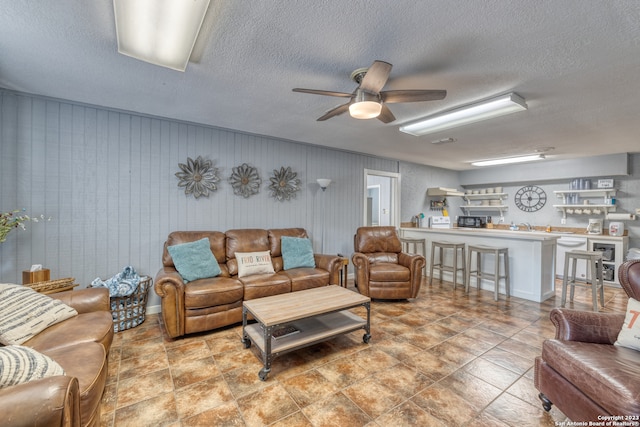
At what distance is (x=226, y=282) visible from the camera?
9.60ft

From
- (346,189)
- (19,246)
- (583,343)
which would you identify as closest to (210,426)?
(583,343)

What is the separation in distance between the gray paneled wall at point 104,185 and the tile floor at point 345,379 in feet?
3.55

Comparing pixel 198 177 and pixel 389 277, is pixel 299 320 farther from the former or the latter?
pixel 198 177

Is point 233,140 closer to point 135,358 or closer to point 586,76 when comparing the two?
point 135,358

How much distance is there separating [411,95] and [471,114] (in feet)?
4.03

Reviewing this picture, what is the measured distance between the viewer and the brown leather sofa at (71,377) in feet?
2.89

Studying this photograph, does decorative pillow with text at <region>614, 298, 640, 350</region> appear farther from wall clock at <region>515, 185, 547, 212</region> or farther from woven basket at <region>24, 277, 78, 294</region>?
wall clock at <region>515, 185, 547, 212</region>

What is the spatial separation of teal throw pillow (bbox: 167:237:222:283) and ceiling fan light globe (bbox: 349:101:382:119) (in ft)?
7.69

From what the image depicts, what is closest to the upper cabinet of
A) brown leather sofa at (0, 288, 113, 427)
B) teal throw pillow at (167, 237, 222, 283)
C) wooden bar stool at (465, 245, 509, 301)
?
wooden bar stool at (465, 245, 509, 301)

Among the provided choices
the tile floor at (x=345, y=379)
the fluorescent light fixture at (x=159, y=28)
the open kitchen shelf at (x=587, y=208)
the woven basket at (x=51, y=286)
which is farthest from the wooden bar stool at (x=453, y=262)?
the woven basket at (x=51, y=286)

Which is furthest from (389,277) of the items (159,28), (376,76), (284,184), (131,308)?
(159,28)

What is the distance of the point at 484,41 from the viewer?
1.75 m

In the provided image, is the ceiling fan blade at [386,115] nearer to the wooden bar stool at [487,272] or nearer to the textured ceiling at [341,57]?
the textured ceiling at [341,57]

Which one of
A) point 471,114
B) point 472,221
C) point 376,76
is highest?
point 471,114
